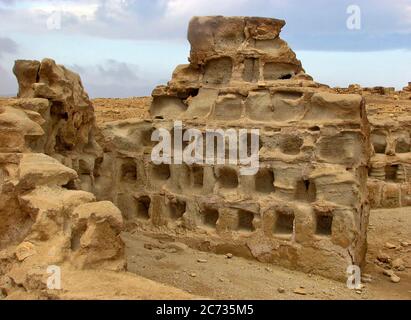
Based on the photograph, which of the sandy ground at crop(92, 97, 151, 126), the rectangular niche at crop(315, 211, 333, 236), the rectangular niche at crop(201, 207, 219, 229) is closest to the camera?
the rectangular niche at crop(315, 211, 333, 236)

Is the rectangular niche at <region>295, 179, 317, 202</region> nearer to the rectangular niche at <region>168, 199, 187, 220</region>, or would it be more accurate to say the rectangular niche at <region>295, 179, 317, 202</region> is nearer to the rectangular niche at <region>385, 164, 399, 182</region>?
the rectangular niche at <region>168, 199, 187, 220</region>

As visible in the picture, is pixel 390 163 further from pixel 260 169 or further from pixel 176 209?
pixel 176 209

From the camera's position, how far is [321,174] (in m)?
8.29

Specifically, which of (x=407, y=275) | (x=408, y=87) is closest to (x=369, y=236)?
(x=407, y=275)

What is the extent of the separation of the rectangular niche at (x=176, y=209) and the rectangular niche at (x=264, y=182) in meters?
1.58

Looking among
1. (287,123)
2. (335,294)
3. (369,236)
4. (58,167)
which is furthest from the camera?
(369,236)

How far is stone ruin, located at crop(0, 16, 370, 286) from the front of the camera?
26.5 ft

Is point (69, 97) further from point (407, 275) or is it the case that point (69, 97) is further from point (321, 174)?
point (407, 275)

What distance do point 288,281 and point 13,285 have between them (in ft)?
14.6

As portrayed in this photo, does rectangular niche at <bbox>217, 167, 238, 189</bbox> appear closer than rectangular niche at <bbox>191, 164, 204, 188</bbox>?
Yes

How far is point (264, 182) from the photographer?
928 cm

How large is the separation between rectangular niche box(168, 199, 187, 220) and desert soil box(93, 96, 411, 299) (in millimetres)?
532

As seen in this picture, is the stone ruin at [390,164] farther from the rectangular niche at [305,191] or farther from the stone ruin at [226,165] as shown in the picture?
the rectangular niche at [305,191]

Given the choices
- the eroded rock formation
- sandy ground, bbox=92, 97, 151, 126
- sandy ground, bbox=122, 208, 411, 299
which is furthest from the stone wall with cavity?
sandy ground, bbox=92, 97, 151, 126
